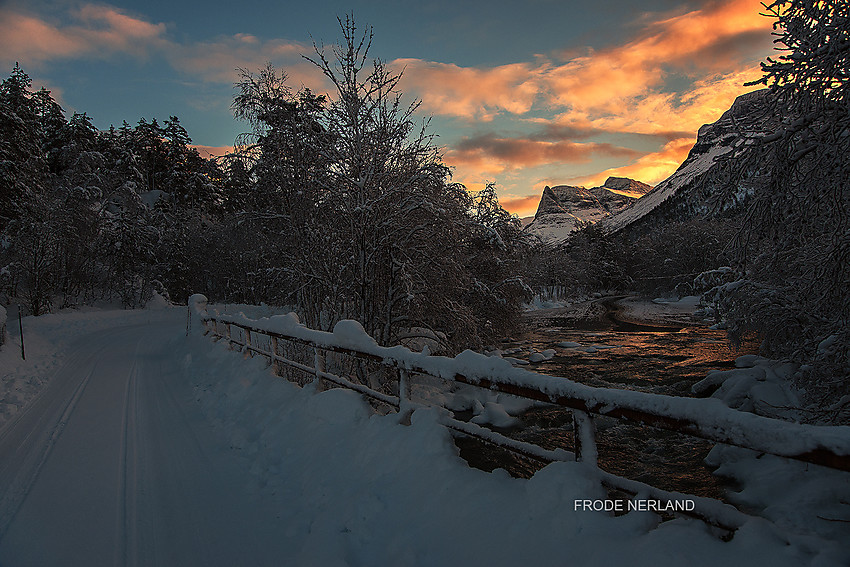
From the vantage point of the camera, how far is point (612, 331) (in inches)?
1014

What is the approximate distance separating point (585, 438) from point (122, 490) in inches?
189

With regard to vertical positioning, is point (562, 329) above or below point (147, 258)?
below

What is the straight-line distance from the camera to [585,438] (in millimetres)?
2520

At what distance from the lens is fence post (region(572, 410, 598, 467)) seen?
2490 mm

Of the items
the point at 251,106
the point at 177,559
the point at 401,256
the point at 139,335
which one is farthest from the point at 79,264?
the point at 177,559

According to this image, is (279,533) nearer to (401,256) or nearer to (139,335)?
(401,256)

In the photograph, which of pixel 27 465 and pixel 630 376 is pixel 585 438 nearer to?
pixel 27 465

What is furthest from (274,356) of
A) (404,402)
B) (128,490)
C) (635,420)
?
(635,420)

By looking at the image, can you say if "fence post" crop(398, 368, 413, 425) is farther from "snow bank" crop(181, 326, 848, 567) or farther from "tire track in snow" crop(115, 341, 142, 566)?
"tire track in snow" crop(115, 341, 142, 566)

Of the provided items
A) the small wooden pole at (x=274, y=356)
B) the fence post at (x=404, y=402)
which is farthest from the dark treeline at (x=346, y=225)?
the fence post at (x=404, y=402)

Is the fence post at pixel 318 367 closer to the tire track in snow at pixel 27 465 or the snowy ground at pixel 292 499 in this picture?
the snowy ground at pixel 292 499

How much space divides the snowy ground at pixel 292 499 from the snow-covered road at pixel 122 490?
18mm

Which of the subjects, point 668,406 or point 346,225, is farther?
point 346,225

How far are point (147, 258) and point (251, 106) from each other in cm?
2701
